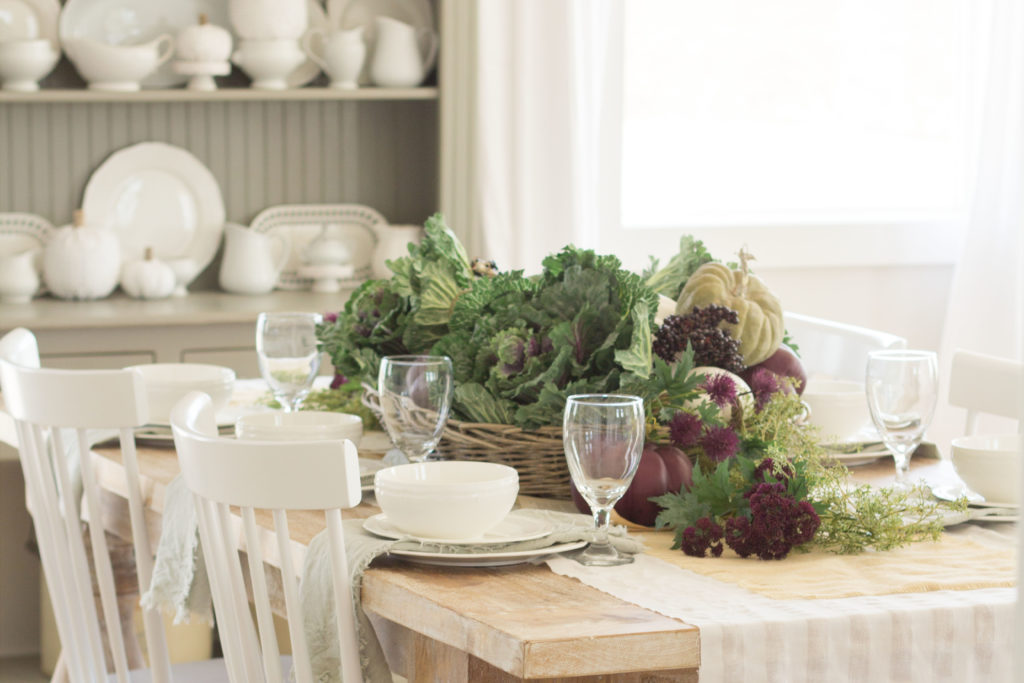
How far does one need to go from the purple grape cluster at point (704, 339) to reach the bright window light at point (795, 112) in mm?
2225

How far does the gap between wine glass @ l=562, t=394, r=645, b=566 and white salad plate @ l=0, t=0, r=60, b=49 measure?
8.19 ft

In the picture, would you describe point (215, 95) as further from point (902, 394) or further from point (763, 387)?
point (902, 394)

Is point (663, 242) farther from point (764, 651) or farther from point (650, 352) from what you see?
point (764, 651)

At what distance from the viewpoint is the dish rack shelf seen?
3158 millimetres

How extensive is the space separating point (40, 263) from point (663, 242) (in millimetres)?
1654

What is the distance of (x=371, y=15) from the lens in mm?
3520

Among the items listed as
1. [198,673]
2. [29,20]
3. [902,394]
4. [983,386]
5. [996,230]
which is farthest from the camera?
[996,230]

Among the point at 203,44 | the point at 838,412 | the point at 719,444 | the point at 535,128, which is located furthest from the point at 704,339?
the point at 203,44

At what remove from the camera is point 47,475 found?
5.25 feet

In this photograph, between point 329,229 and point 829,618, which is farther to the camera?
point 329,229

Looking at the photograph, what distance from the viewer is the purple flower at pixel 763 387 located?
62.2 inches

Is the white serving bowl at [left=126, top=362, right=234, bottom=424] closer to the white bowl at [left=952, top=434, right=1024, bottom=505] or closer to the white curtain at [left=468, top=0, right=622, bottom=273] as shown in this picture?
the white bowl at [left=952, top=434, right=1024, bottom=505]

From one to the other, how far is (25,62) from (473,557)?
7.85 ft

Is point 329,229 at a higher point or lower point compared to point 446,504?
higher
